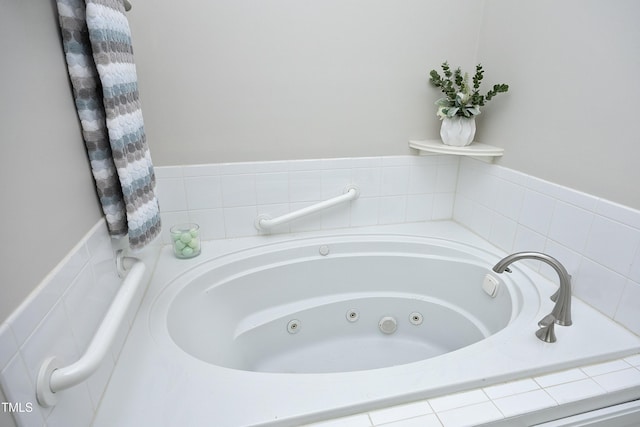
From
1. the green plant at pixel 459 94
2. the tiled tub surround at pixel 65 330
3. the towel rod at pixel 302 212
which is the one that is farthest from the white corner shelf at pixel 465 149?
the tiled tub surround at pixel 65 330

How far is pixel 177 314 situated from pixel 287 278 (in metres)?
0.53

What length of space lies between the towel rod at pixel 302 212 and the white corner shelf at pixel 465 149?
0.39 meters

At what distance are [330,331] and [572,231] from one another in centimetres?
109

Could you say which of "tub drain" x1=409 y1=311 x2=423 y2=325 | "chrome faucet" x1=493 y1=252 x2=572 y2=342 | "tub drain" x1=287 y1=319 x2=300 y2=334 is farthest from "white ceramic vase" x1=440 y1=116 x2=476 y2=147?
"tub drain" x1=287 y1=319 x2=300 y2=334

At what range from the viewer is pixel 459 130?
1.54 m

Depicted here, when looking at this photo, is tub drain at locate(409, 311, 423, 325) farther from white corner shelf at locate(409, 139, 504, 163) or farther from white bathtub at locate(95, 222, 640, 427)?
white corner shelf at locate(409, 139, 504, 163)

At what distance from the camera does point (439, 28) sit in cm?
155

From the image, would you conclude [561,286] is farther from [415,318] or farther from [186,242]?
[186,242]

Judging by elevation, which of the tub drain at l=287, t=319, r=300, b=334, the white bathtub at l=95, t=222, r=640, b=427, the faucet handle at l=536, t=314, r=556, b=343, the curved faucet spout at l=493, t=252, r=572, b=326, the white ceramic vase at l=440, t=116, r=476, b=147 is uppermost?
the white ceramic vase at l=440, t=116, r=476, b=147

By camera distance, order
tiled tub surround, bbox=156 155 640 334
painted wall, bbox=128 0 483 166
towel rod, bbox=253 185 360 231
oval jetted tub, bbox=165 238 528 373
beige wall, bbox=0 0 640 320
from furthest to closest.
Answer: towel rod, bbox=253 185 360 231 → oval jetted tub, bbox=165 238 528 373 → painted wall, bbox=128 0 483 166 → tiled tub surround, bbox=156 155 640 334 → beige wall, bbox=0 0 640 320

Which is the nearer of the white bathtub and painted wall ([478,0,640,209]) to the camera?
the white bathtub

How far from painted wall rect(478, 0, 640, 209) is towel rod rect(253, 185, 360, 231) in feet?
2.33

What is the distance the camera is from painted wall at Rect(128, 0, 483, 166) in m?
1.34

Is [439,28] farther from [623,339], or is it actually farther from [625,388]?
[625,388]
